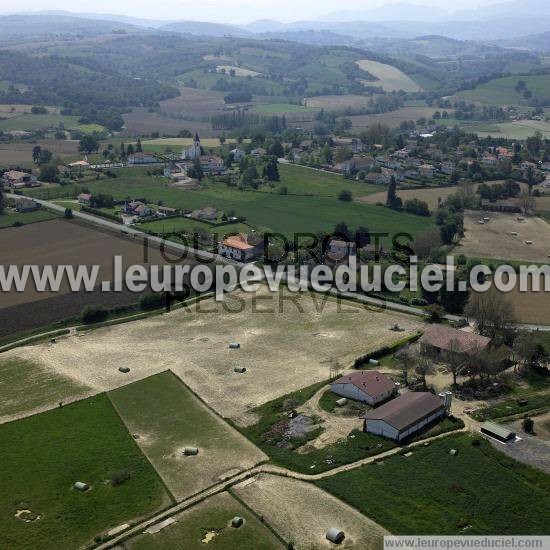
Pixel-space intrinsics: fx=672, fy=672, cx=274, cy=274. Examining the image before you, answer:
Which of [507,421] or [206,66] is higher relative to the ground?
[206,66]

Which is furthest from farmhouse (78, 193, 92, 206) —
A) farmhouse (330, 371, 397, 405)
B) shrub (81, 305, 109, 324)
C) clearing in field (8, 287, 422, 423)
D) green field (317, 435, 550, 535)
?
green field (317, 435, 550, 535)

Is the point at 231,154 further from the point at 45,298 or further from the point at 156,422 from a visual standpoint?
the point at 156,422

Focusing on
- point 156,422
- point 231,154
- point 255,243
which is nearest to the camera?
point 156,422

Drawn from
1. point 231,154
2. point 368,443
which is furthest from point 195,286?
point 231,154

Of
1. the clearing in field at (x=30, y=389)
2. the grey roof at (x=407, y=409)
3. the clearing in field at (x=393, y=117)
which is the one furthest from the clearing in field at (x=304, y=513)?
the clearing in field at (x=393, y=117)

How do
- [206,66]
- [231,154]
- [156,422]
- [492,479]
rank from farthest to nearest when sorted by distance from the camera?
[206,66], [231,154], [156,422], [492,479]

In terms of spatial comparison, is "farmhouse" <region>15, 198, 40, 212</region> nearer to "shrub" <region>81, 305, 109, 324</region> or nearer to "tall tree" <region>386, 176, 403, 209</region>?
"shrub" <region>81, 305, 109, 324</region>

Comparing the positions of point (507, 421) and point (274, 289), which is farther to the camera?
point (274, 289)
